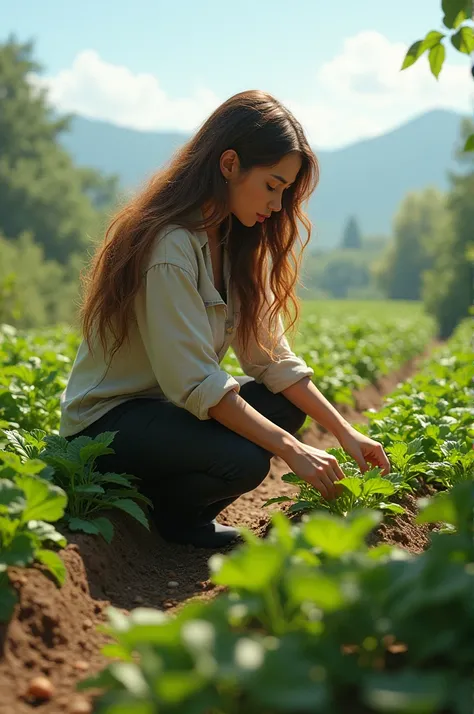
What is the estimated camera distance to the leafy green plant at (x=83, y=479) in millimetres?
2713

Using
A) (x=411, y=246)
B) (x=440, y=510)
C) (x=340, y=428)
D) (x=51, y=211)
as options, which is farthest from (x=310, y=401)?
(x=411, y=246)

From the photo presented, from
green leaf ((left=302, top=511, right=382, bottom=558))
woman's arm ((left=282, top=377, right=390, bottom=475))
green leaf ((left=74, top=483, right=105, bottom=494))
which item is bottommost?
green leaf ((left=74, top=483, right=105, bottom=494))

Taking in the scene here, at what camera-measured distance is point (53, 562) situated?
89.9 inches

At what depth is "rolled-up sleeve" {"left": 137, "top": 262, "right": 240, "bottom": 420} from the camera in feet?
9.56

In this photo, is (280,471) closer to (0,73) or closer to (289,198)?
(289,198)

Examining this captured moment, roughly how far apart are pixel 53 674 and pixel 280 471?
3.19 meters

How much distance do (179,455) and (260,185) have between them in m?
1.12

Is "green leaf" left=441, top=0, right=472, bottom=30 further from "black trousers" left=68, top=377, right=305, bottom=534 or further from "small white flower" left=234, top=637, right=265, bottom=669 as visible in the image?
"small white flower" left=234, top=637, right=265, bottom=669

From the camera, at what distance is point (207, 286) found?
320 cm

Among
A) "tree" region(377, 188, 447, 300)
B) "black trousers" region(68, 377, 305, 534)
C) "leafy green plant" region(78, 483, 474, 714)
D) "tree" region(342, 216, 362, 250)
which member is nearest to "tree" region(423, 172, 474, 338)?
"tree" region(377, 188, 447, 300)

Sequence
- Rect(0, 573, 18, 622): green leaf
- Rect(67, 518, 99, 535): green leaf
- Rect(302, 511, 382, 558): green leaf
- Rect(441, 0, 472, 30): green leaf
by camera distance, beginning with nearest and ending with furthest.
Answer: Rect(302, 511, 382, 558): green leaf < Rect(0, 573, 18, 622): green leaf < Rect(441, 0, 472, 30): green leaf < Rect(67, 518, 99, 535): green leaf

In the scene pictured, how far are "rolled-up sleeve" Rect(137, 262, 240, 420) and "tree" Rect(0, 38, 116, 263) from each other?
104 ft

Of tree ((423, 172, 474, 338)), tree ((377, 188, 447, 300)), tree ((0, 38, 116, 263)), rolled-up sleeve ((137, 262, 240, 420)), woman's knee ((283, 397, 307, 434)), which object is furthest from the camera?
tree ((377, 188, 447, 300))

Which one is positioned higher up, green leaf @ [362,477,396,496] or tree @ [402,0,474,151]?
tree @ [402,0,474,151]
